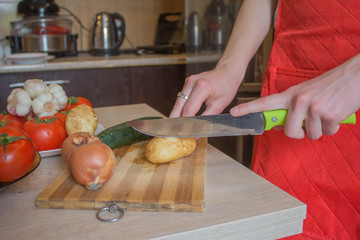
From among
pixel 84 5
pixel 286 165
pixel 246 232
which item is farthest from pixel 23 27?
pixel 246 232

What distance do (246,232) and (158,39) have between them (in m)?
2.37

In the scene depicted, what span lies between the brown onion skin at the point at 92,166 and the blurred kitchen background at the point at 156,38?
127 centimetres

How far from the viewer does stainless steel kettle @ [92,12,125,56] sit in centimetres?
238

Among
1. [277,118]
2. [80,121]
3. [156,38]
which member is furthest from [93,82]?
[277,118]

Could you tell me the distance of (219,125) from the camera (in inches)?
26.0

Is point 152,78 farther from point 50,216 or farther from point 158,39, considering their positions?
point 50,216

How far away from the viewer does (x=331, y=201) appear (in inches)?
28.7

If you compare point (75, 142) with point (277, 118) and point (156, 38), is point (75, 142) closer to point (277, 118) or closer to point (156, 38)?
point (277, 118)

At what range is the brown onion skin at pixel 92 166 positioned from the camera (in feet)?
1.83

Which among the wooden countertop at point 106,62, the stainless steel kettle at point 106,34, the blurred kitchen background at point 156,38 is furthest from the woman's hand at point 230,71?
the stainless steel kettle at point 106,34

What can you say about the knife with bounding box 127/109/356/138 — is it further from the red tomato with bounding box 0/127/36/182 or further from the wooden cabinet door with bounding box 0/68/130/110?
the wooden cabinet door with bounding box 0/68/130/110

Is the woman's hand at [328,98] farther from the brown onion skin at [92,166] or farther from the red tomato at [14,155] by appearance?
the red tomato at [14,155]

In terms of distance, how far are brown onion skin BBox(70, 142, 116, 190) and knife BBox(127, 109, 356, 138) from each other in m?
0.12

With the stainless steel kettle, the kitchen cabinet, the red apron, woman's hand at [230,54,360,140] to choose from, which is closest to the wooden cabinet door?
the kitchen cabinet
